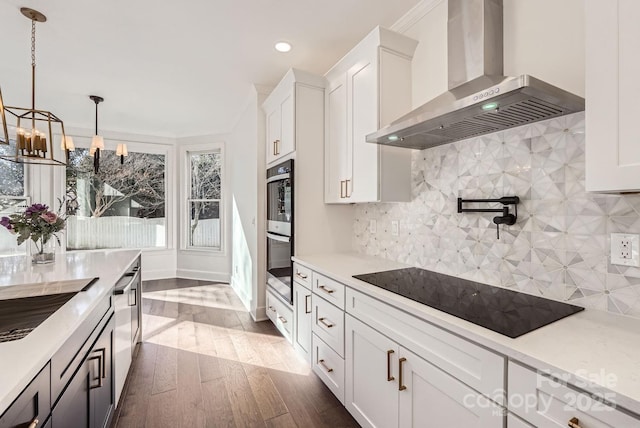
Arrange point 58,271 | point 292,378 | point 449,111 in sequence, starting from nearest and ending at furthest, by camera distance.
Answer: point 449,111, point 58,271, point 292,378

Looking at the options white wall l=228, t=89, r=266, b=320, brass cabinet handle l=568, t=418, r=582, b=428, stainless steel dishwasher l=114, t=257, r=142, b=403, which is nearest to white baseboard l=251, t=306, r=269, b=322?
white wall l=228, t=89, r=266, b=320

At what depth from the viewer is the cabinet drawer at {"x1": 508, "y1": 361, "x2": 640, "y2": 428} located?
73 cm

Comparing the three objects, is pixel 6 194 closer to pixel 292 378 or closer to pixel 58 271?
pixel 58 271

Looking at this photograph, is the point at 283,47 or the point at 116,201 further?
the point at 116,201

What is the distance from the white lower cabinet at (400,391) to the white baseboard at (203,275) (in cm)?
381

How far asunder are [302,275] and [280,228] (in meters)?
0.61

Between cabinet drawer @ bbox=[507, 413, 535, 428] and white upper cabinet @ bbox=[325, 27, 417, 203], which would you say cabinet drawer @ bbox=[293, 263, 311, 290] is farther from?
cabinet drawer @ bbox=[507, 413, 535, 428]

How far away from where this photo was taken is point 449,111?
4.31 ft

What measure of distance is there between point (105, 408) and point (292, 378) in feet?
3.79

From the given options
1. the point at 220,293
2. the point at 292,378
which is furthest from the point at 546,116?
the point at 220,293

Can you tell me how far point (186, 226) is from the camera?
5.44 metres

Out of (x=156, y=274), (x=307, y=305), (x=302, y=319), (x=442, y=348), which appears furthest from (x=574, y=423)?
(x=156, y=274)

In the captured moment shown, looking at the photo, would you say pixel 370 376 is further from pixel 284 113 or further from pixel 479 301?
pixel 284 113

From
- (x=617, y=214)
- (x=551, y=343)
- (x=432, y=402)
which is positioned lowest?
(x=432, y=402)
